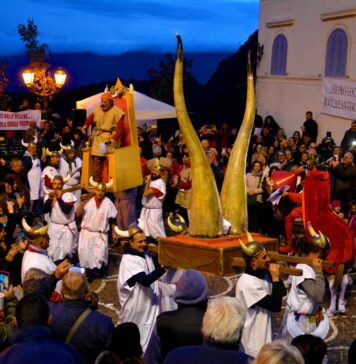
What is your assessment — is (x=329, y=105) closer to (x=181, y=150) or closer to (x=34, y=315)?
(x=181, y=150)

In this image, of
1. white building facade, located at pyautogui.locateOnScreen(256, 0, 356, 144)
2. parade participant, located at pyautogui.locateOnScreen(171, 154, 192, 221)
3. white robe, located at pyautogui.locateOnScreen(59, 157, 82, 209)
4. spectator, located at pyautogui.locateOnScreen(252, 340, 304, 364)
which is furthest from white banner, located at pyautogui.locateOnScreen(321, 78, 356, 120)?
spectator, located at pyautogui.locateOnScreen(252, 340, 304, 364)

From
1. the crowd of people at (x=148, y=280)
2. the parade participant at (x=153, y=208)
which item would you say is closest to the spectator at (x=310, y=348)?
the crowd of people at (x=148, y=280)

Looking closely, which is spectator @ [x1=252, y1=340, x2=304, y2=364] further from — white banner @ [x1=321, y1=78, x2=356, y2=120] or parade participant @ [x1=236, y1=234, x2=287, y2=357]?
white banner @ [x1=321, y1=78, x2=356, y2=120]

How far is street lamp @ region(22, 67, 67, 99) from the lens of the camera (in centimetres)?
1658

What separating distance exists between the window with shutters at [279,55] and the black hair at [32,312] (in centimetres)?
1775

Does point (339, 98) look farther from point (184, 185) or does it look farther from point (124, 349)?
point (124, 349)

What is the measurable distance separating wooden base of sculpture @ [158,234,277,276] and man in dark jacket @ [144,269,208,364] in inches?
33.0

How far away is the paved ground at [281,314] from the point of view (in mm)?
7988

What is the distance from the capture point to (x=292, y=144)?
15633 mm

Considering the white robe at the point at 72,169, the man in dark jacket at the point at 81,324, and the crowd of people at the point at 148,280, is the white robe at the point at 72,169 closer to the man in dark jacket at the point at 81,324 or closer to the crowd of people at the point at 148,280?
the crowd of people at the point at 148,280

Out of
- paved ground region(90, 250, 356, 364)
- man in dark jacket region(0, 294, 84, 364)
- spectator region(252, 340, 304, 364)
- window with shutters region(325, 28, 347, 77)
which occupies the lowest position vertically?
paved ground region(90, 250, 356, 364)

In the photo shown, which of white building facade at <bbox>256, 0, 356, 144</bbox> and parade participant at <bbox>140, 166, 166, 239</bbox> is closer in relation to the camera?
parade participant at <bbox>140, 166, 166, 239</bbox>

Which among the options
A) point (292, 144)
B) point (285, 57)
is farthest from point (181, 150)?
point (285, 57)

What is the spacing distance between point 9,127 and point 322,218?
9708 mm
